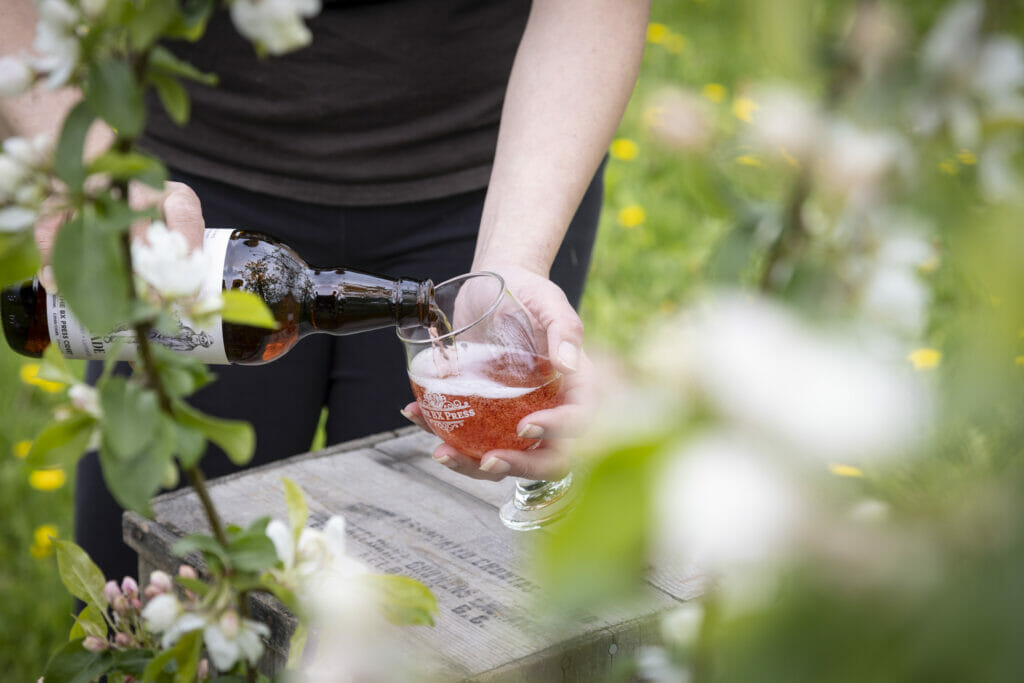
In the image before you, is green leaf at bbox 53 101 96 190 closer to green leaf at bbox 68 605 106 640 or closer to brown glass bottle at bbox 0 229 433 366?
green leaf at bbox 68 605 106 640

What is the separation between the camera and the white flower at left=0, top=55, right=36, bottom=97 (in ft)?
1.43

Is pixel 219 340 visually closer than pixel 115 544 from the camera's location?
Yes

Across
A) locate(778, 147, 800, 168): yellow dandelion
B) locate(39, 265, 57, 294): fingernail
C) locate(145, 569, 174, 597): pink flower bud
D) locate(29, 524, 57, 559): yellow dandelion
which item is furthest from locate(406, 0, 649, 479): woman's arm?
locate(29, 524, 57, 559): yellow dandelion

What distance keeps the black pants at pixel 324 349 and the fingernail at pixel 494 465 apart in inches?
16.3

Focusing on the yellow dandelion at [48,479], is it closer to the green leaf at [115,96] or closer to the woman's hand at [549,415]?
the woman's hand at [549,415]

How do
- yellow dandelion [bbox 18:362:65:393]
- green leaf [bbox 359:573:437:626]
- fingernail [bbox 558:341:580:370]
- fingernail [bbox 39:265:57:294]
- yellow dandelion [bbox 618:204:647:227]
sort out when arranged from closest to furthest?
green leaf [bbox 359:573:437:626], fingernail [bbox 39:265:57:294], fingernail [bbox 558:341:580:370], yellow dandelion [bbox 18:362:65:393], yellow dandelion [bbox 618:204:647:227]

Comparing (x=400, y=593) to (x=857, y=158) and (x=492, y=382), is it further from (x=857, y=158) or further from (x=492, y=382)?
(x=492, y=382)

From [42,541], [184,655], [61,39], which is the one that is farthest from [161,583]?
[42,541]

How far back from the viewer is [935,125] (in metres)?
0.27

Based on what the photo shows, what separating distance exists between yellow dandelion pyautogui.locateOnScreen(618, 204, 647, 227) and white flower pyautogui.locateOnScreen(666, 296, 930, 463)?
263cm

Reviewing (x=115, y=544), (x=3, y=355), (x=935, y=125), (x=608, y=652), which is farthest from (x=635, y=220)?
(x=935, y=125)

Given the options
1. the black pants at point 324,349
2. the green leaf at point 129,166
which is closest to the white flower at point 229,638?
the green leaf at point 129,166

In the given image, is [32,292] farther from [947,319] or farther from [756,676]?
[947,319]

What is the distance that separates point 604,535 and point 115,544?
3.93ft
